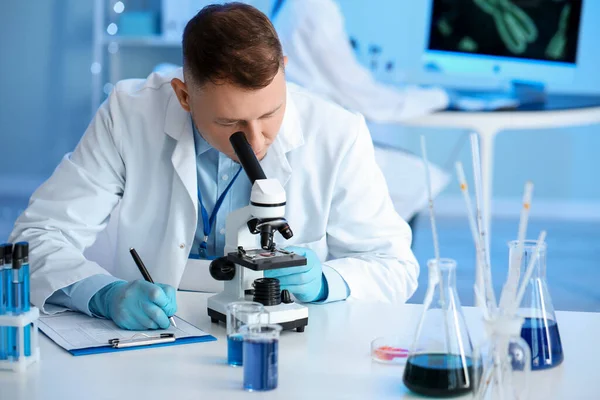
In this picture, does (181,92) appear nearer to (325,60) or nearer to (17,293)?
(17,293)

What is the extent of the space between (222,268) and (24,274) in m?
0.32

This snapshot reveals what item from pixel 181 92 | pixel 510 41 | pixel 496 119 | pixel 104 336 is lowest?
pixel 104 336

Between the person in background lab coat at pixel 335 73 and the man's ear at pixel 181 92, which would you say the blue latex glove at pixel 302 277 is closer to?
the man's ear at pixel 181 92

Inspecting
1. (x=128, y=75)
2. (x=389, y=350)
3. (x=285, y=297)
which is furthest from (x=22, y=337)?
(x=128, y=75)

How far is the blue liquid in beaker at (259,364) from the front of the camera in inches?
42.8

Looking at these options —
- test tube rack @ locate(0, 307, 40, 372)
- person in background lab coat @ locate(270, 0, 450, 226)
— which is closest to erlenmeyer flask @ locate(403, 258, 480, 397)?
test tube rack @ locate(0, 307, 40, 372)

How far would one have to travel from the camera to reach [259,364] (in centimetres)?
109

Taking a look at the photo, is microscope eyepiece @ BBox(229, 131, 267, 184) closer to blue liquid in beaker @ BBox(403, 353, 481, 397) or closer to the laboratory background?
blue liquid in beaker @ BBox(403, 353, 481, 397)

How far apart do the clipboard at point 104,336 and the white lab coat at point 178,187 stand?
343mm

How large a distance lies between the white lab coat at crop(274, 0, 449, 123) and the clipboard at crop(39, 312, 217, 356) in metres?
2.28

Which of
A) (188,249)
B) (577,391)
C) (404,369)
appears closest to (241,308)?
(404,369)

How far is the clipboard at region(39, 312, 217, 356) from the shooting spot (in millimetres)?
1260

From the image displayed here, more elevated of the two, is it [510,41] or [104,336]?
[510,41]

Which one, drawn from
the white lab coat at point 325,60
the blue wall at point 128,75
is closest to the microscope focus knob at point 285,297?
the white lab coat at point 325,60
